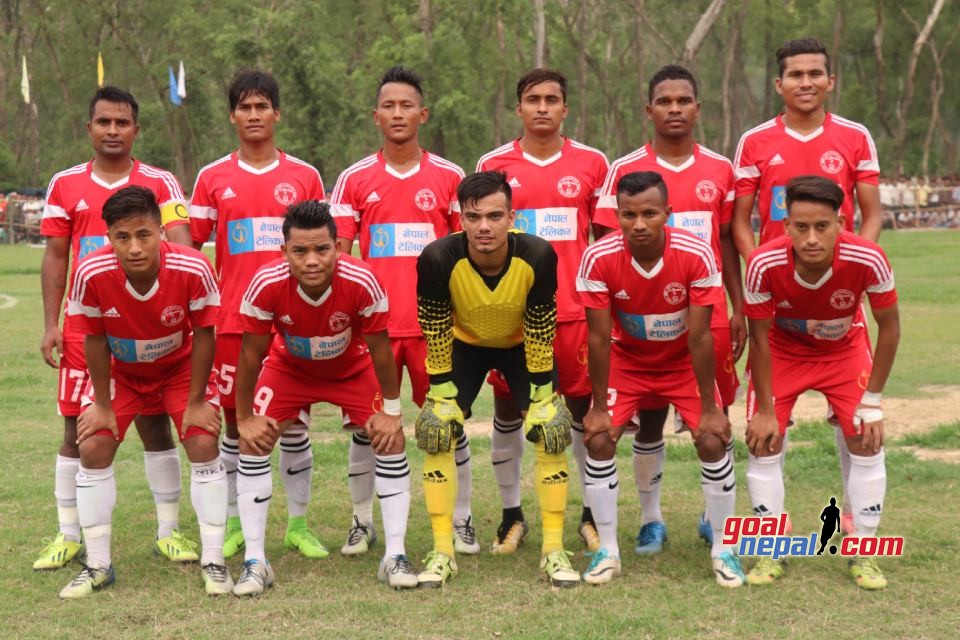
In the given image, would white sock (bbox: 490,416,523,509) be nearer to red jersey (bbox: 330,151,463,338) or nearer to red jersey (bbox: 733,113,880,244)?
red jersey (bbox: 330,151,463,338)

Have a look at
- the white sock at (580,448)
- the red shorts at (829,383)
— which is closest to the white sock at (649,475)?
the white sock at (580,448)

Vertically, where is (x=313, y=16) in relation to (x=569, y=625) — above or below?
above

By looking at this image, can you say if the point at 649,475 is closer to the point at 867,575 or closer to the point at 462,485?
the point at 462,485

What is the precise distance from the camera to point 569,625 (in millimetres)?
5359

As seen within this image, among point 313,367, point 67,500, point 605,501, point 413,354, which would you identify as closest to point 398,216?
point 413,354

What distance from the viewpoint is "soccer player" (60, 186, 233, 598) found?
19.7 ft

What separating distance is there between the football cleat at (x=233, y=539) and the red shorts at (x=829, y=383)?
9.95 feet

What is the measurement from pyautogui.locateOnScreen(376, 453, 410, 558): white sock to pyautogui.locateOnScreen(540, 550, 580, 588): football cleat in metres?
0.77

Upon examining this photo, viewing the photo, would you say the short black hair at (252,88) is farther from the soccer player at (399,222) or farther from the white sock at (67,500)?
the white sock at (67,500)

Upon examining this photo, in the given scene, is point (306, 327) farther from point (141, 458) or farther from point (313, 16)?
point (313, 16)

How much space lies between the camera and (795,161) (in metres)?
6.77

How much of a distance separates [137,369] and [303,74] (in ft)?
128

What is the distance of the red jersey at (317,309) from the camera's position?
611 centimetres

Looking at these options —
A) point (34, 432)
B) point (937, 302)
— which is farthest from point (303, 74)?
point (34, 432)
